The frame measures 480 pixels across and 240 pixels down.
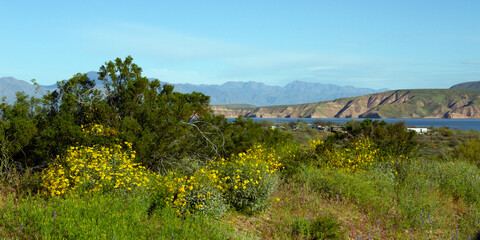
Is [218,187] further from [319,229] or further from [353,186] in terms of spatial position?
[353,186]

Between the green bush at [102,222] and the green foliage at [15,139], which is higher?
the green foliage at [15,139]

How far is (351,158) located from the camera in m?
9.77

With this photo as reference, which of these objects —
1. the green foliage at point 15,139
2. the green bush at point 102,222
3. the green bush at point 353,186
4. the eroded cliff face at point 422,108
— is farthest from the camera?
the eroded cliff face at point 422,108

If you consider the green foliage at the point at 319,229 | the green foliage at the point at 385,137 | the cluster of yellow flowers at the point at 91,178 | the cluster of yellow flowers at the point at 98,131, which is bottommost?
the green foliage at the point at 319,229

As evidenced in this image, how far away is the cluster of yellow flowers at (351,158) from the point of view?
943 cm

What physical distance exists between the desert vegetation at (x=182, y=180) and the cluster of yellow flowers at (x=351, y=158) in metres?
0.04

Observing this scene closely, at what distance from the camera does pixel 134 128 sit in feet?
29.5

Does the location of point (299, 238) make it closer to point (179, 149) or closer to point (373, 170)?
point (373, 170)

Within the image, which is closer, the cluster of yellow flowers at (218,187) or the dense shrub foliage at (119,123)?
the cluster of yellow flowers at (218,187)

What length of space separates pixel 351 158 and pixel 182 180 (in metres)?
5.52

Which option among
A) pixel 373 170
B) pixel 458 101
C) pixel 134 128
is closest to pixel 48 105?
pixel 134 128

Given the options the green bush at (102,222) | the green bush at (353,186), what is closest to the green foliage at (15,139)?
the green bush at (102,222)

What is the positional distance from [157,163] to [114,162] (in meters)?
2.84

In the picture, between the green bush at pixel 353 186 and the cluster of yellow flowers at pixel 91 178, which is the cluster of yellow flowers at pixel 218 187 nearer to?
the cluster of yellow flowers at pixel 91 178
